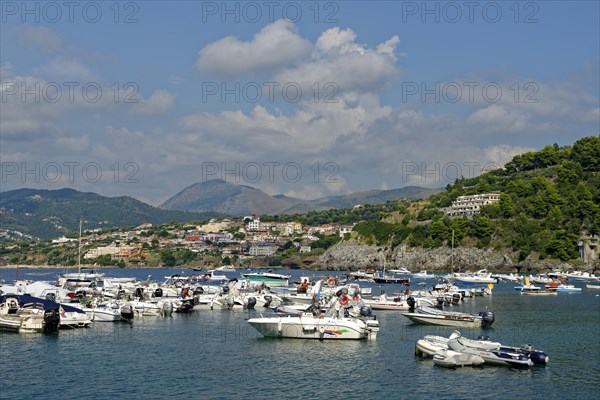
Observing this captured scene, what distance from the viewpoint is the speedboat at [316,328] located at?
139 feet

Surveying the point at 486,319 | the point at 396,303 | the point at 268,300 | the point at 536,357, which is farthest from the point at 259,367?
the point at 268,300

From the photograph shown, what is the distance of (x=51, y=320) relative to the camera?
44.5 m

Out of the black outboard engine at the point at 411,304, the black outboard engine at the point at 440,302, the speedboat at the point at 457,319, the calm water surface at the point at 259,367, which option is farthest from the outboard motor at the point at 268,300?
the speedboat at the point at 457,319

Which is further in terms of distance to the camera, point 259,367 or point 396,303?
point 396,303

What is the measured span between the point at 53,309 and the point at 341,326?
19.5 metres

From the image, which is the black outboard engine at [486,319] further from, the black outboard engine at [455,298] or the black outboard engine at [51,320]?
the black outboard engine at [51,320]

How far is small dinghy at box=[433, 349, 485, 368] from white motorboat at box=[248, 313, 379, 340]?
28.5 feet

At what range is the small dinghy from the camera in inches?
1348

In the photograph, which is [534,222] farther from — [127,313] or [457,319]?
[127,313]

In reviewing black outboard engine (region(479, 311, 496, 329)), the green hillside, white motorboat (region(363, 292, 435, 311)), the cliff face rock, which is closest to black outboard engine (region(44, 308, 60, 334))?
black outboard engine (region(479, 311, 496, 329))

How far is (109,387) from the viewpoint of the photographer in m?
29.9

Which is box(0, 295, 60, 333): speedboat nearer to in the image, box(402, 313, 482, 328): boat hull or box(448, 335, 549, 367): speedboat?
box(448, 335, 549, 367): speedboat

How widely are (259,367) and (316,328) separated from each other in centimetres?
868

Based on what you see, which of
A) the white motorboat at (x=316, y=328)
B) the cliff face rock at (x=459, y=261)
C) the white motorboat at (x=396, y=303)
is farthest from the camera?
the cliff face rock at (x=459, y=261)
